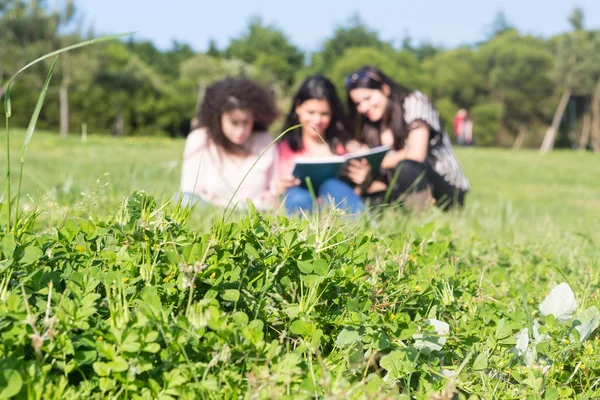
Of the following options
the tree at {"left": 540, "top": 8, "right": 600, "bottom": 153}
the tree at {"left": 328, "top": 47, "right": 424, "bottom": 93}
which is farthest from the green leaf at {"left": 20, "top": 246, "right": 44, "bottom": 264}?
the tree at {"left": 328, "top": 47, "right": 424, "bottom": 93}

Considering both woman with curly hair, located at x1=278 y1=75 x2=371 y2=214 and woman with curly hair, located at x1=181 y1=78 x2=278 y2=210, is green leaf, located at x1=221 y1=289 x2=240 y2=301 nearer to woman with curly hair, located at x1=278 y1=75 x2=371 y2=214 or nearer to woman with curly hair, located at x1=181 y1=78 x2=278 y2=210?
woman with curly hair, located at x1=278 y1=75 x2=371 y2=214

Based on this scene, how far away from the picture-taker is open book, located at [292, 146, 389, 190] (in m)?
4.02

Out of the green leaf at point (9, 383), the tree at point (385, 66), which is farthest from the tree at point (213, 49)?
the green leaf at point (9, 383)

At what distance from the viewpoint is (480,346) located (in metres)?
1.40

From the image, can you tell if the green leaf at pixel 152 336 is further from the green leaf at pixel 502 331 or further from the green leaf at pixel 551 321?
the green leaf at pixel 551 321

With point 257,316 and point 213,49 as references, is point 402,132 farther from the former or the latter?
point 213,49

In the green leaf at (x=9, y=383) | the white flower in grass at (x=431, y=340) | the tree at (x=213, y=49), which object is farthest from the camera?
the tree at (x=213, y=49)

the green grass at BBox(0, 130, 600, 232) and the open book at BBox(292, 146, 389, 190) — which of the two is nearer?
the open book at BBox(292, 146, 389, 190)

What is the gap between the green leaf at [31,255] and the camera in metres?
1.22

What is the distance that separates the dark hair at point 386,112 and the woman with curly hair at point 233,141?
0.72 metres

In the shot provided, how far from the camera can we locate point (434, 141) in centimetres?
524

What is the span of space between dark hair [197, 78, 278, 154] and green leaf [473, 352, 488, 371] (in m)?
3.53

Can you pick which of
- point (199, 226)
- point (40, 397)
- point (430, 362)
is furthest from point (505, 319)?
point (199, 226)

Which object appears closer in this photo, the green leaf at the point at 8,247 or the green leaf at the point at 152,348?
the green leaf at the point at 152,348
